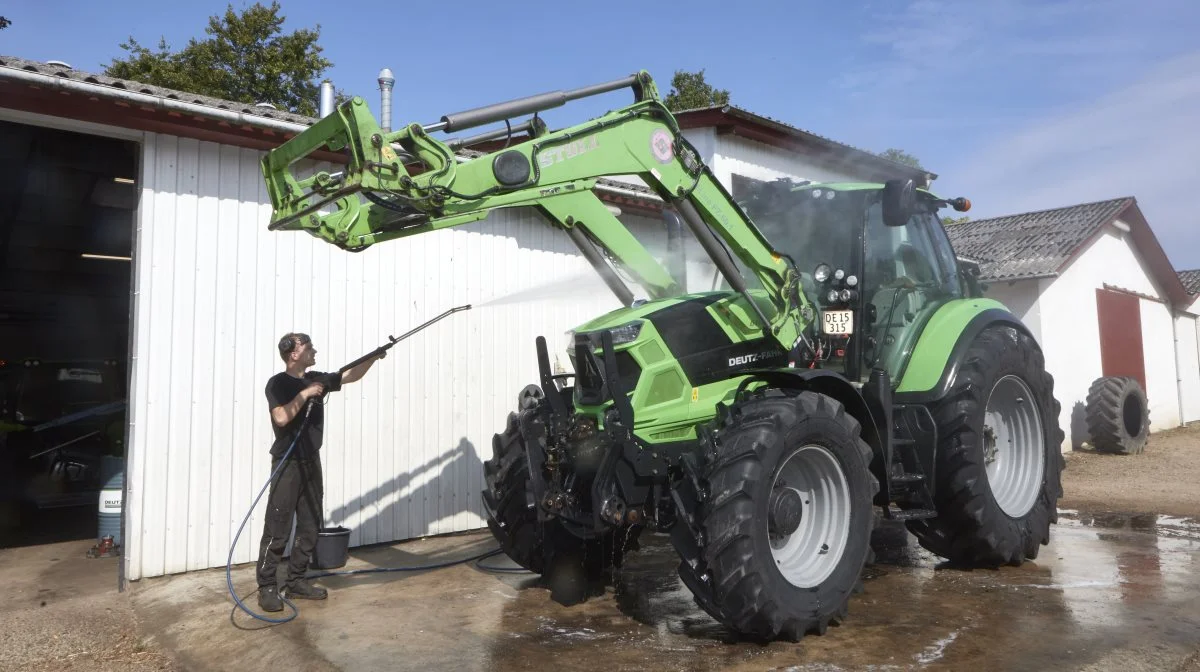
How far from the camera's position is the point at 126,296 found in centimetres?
1324

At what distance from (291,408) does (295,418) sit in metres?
0.21

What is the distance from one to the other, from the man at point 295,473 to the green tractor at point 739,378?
1.24 m

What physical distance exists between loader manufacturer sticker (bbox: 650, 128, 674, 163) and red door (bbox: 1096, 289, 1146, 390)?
47.7 feet

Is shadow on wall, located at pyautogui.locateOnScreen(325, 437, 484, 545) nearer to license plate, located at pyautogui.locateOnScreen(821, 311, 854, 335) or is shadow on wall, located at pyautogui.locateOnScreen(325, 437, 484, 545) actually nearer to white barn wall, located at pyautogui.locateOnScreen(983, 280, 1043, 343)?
license plate, located at pyautogui.locateOnScreen(821, 311, 854, 335)

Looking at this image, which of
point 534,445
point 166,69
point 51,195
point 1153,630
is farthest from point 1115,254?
point 166,69

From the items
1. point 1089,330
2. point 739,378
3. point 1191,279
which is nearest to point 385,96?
point 739,378

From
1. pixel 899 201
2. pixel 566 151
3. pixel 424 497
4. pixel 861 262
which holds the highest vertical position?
pixel 566 151

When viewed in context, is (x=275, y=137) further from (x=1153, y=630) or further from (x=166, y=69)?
(x=166, y=69)

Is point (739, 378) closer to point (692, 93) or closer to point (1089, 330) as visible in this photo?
point (1089, 330)

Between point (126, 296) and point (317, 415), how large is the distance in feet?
30.1

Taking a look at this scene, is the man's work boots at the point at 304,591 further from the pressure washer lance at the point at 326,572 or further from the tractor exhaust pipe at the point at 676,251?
the tractor exhaust pipe at the point at 676,251

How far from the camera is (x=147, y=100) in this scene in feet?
20.6

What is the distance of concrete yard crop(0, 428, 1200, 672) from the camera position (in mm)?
4285

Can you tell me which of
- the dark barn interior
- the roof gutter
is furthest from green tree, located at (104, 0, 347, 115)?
the roof gutter
